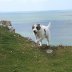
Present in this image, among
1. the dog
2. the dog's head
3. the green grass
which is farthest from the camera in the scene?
the dog

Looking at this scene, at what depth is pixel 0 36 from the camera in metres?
23.3

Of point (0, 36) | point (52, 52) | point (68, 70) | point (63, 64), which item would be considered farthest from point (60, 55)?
point (0, 36)

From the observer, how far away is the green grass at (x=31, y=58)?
16.4m

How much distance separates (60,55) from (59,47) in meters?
1.64

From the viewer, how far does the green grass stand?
53.8 ft

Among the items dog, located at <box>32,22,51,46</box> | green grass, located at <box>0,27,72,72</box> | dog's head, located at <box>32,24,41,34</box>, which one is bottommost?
green grass, located at <box>0,27,72,72</box>

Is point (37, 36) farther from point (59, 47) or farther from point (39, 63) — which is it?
point (39, 63)

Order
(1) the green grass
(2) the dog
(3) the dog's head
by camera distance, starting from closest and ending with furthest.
Result: (1) the green grass
(3) the dog's head
(2) the dog

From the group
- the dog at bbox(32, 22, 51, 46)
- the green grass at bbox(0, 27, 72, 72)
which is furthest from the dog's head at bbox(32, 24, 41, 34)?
the green grass at bbox(0, 27, 72, 72)

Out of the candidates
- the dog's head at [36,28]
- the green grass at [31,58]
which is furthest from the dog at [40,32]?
the green grass at [31,58]

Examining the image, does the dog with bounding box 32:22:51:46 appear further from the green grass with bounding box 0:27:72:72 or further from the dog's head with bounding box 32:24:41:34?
the green grass with bounding box 0:27:72:72

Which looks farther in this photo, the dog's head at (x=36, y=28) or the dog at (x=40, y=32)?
the dog at (x=40, y=32)

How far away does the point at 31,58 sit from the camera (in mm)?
18141

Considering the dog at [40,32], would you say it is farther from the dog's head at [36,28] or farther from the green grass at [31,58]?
the green grass at [31,58]
